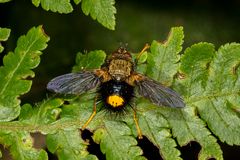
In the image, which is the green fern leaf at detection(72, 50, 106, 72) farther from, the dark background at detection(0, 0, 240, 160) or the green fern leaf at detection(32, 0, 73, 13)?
the dark background at detection(0, 0, 240, 160)

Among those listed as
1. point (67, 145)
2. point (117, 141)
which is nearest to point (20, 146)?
point (67, 145)

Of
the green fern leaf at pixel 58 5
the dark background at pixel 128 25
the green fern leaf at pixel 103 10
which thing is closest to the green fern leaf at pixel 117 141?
the green fern leaf at pixel 103 10

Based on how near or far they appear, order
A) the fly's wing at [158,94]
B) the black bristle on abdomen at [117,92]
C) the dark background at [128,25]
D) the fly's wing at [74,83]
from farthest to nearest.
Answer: the dark background at [128,25] → the black bristle on abdomen at [117,92] → the fly's wing at [74,83] → the fly's wing at [158,94]

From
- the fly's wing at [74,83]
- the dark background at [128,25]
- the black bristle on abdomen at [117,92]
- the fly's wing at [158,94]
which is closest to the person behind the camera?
the fly's wing at [158,94]

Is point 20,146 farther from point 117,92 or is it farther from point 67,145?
point 117,92

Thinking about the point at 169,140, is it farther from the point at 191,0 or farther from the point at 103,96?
the point at 191,0

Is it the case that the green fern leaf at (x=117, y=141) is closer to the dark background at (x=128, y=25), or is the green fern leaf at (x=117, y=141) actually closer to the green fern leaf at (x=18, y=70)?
the green fern leaf at (x=18, y=70)

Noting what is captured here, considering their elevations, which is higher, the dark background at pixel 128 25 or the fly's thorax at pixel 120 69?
the dark background at pixel 128 25

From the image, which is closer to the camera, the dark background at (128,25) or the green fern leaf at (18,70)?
the green fern leaf at (18,70)
